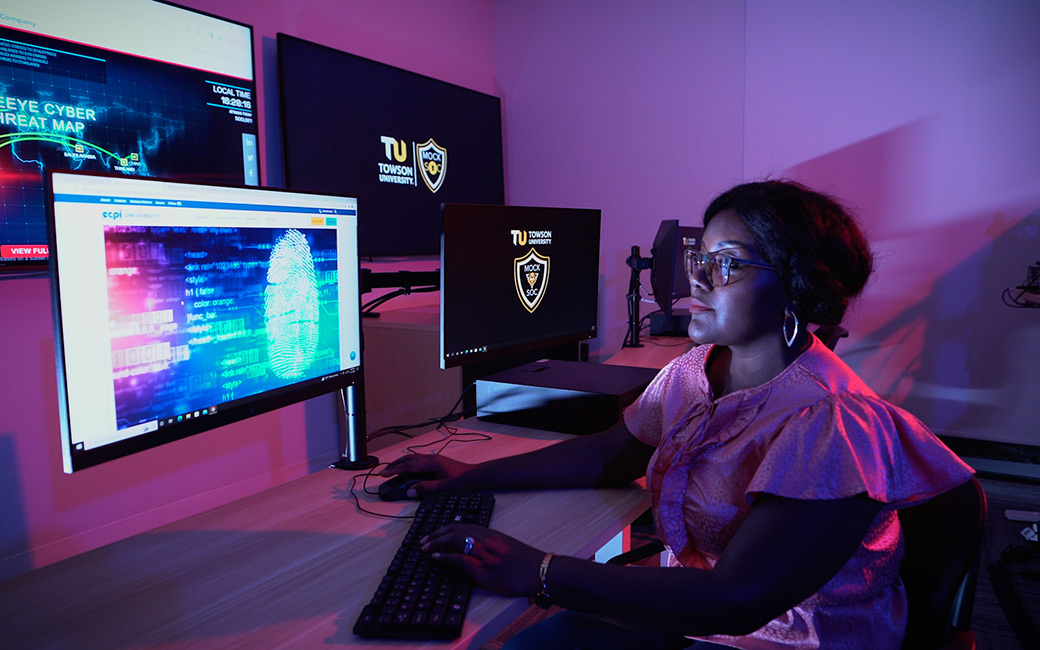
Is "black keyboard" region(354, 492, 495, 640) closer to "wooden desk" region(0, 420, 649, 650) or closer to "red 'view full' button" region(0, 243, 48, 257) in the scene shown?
"wooden desk" region(0, 420, 649, 650)

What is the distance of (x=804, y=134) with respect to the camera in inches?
143

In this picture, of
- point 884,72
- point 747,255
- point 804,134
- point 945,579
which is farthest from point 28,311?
point 884,72

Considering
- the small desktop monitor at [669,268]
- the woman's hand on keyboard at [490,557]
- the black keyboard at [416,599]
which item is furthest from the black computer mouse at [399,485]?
the small desktop monitor at [669,268]

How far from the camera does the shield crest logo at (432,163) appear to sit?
375 centimetres

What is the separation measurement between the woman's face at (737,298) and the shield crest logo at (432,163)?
2817mm

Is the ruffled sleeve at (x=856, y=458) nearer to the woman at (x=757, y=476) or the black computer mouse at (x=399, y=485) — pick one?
the woman at (x=757, y=476)

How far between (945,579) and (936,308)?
9.67ft

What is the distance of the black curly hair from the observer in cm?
104

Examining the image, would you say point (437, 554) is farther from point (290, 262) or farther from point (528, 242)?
point (528, 242)

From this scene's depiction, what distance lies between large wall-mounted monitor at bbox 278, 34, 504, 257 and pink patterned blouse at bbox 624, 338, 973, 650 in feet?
6.85

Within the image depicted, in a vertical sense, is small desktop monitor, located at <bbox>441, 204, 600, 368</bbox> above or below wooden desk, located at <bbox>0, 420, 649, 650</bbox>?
above

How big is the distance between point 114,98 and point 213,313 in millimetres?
1821

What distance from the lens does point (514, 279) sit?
1725 mm

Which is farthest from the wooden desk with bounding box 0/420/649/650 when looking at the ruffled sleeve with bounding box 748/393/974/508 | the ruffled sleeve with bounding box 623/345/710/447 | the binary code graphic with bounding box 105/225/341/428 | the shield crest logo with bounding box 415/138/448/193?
the shield crest logo with bounding box 415/138/448/193
